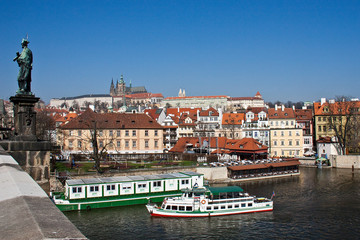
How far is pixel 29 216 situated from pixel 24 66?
9.43 meters

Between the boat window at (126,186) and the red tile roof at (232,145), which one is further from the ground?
the red tile roof at (232,145)

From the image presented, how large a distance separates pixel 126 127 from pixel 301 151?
113ft

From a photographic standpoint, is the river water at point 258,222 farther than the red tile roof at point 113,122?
No

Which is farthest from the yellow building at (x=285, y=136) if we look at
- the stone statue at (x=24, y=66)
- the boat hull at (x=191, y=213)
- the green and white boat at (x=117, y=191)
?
the stone statue at (x=24, y=66)

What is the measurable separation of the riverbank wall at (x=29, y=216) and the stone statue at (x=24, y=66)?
7.29m

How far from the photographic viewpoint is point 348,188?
1673 inches

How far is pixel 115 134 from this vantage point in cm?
6338

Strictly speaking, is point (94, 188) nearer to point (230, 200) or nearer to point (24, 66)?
point (230, 200)

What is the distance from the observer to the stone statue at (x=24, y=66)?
12.0m

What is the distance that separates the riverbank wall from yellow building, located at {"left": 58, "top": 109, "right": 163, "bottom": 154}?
2255 inches

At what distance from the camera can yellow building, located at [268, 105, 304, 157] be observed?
2783 inches

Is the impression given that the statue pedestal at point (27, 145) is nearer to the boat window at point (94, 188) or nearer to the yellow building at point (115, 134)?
the boat window at point (94, 188)

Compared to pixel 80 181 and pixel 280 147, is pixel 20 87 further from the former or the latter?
pixel 280 147

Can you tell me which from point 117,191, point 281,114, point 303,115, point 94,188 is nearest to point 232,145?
point 281,114
